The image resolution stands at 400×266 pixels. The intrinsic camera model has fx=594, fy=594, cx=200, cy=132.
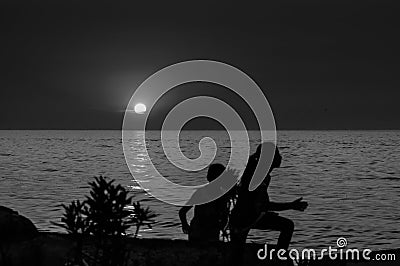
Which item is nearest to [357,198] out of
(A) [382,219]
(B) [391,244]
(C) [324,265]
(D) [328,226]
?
(A) [382,219]

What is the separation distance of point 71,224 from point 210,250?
370 centimetres

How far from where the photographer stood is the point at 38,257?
906 centimetres

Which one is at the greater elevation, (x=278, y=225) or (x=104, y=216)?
(x=104, y=216)

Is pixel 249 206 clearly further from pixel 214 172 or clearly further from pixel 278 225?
pixel 214 172

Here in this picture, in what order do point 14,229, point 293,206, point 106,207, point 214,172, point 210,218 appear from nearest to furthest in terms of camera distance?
1. point 106,207
2. point 293,206
3. point 14,229
4. point 214,172
5. point 210,218

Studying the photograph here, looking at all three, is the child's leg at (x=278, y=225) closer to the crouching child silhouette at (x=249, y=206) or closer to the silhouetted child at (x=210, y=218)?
the crouching child silhouette at (x=249, y=206)

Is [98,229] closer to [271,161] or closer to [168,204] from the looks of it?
[271,161]

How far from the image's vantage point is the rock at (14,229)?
943 centimetres

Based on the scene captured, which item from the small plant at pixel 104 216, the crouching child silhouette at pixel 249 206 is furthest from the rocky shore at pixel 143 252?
the small plant at pixel 104 216

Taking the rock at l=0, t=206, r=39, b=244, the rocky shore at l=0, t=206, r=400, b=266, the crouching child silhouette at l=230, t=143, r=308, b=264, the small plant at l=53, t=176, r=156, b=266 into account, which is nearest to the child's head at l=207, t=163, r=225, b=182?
the crouching child silhouette at l=230, t=143, r=308, b=264

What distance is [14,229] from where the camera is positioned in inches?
376

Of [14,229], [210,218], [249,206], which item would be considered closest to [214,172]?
[210,218]

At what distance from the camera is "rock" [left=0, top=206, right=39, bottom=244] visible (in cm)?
943

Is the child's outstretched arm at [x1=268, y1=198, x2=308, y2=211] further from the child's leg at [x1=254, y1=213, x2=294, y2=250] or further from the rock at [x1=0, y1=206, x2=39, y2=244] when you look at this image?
the rock at [x1=0, y1=206, x2=39, y2=244]
